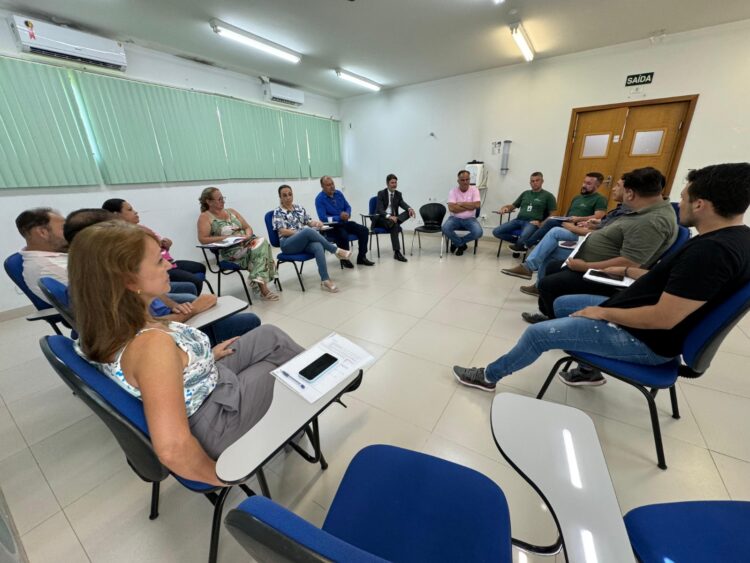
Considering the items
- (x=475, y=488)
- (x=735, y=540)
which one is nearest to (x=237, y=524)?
(x=475, y=488)

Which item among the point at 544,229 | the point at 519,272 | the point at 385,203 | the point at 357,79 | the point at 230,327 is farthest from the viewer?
the point at 357,79

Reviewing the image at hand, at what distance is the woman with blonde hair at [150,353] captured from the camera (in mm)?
743

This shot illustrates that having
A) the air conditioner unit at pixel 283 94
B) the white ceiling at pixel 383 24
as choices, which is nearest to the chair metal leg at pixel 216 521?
the white ceiling at pixel 383 24

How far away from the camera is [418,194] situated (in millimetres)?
6145

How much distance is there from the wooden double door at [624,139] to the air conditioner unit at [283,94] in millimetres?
4618

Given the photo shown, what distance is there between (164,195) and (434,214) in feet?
13.4

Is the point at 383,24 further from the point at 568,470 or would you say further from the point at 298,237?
the point at 568,470

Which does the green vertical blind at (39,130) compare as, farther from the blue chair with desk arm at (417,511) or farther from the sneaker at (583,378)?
the sneaker at (583,378)

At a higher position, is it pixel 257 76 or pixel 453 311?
pixel 257 76

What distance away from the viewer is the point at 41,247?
189cm

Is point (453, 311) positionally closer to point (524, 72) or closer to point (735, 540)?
point (735, 540)

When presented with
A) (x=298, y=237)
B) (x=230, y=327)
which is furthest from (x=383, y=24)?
(x=230, y=327)

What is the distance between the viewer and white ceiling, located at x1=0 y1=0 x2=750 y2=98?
9.57 ft

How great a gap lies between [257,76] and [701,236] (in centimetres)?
591
